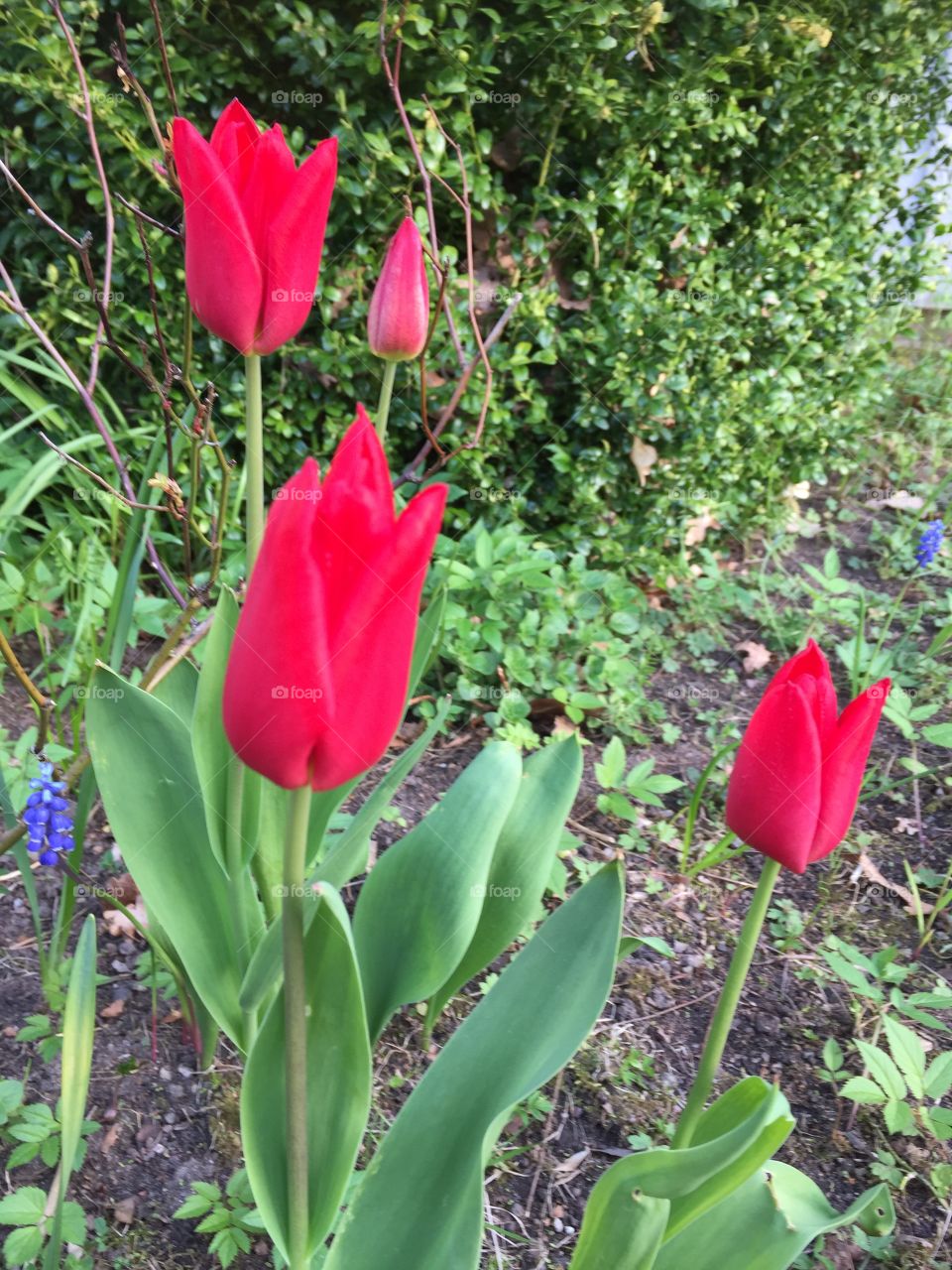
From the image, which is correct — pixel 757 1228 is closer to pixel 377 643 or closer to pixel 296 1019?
pixel 296 1019

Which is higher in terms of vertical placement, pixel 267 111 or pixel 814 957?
pixel 267 111

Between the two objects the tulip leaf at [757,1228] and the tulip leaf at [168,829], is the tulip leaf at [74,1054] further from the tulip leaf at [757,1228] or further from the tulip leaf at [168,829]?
the tulip leaf at [757,1228]

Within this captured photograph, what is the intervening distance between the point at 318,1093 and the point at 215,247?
72 centimetres

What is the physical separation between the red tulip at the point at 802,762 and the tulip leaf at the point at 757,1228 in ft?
0.90

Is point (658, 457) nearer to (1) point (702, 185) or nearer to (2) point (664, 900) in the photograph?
(1) point (702, 185)

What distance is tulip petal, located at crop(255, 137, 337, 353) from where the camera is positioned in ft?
2.52

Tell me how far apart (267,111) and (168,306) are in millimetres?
532

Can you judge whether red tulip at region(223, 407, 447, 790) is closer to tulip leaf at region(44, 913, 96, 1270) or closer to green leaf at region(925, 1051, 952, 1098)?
tulip leaf at region(44, 913, 96, 1270)

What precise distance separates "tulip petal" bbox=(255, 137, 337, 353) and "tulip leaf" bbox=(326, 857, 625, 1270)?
558 mm

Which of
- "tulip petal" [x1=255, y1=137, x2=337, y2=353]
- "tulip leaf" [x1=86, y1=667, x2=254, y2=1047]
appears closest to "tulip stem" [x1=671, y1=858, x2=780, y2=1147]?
"tulip leaf" [x1=86, y1=667, x2=254, y2=1047]

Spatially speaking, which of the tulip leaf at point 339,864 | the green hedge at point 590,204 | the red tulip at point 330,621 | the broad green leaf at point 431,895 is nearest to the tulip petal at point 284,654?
the red tulip at point 330,621

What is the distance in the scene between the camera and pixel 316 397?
2.39 meters

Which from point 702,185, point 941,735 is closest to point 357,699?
point 941,735

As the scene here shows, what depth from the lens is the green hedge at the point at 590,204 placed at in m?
2.10
